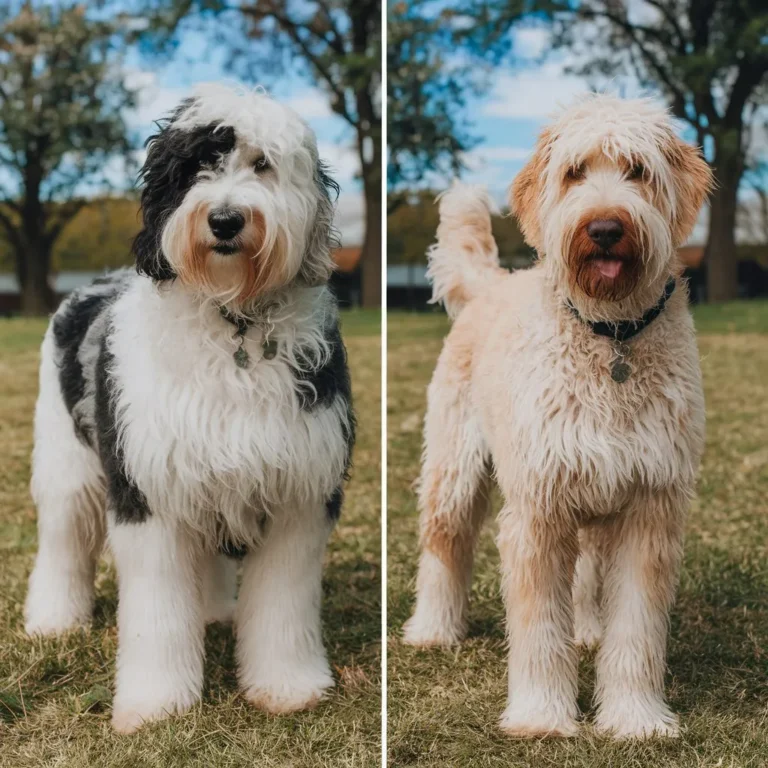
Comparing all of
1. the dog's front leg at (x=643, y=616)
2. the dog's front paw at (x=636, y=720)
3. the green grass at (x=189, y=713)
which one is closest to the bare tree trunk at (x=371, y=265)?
the green grass at (x=189, y=713)

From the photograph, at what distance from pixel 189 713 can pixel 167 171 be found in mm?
1547

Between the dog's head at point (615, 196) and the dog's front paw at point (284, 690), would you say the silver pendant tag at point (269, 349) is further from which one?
the dog's front paw at point (284, 690)

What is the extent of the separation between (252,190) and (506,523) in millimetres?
Result: 1178

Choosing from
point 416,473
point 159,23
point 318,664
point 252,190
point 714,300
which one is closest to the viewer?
point 252,190

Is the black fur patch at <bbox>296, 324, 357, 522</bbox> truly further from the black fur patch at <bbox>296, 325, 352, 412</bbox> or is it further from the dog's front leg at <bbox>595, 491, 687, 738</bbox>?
the dog's front leg at <bbox>595, 491, 687, 738</bbox>

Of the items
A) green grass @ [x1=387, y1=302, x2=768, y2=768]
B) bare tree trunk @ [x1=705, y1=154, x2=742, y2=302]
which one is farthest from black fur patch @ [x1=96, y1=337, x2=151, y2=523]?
bare tree trunk @ [x1=705, y1=154, x2=742, y2=302]

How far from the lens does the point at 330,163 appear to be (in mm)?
2941

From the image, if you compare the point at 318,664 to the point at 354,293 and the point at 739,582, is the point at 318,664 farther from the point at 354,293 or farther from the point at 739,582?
the point at 354,293

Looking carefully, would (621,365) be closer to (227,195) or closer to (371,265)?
(227,195)

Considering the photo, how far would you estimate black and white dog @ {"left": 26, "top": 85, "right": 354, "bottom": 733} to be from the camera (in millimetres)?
2674

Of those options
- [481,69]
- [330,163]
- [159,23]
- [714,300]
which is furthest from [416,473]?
[159,23]

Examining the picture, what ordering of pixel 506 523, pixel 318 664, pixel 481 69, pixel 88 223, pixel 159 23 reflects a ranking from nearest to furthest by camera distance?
pixel 506 523 < pixel 318 664 < pixel 88 223 < pixel 481 69 < pixel 159 23

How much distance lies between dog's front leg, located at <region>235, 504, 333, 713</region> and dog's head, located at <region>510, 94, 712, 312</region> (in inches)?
42.0

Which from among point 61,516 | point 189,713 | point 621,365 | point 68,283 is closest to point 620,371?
point 621,365
